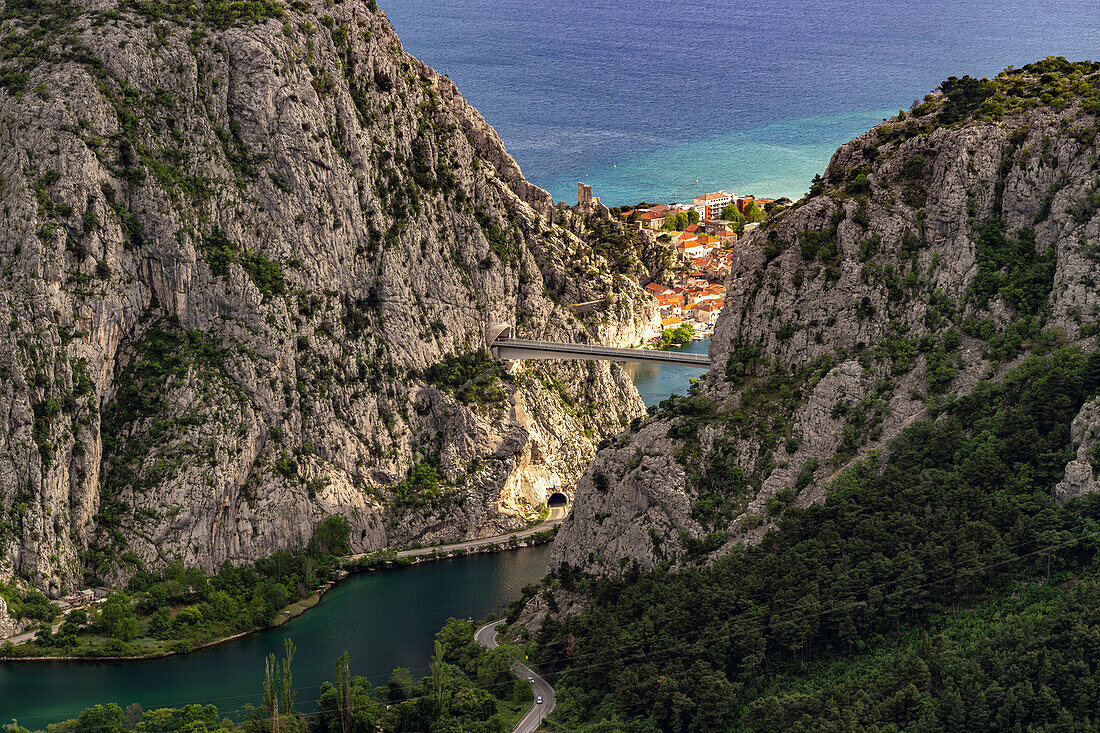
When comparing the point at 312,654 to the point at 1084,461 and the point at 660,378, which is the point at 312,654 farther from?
the point at 660,378

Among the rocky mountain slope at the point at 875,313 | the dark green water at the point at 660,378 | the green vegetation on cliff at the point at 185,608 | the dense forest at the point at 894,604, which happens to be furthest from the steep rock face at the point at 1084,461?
the dark green water at the point at 660,378

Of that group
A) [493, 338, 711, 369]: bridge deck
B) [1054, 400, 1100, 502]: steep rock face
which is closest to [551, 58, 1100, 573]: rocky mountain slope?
[1054, 400, 1100, 502]: steep rock face

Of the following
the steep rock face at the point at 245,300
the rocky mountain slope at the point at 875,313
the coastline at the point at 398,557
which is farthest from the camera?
the steep rock face at the point at 245,300

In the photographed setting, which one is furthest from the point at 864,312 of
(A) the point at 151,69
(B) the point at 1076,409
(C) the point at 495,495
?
(A) the point at 151,69

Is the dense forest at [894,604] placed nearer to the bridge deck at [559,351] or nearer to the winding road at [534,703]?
the winding road at [534,703]

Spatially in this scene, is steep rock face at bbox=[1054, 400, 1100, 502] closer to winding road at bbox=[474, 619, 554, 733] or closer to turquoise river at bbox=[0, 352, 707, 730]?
winding road at bbox=[474, 619, 554, 733]

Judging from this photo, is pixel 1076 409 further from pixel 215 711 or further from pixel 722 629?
pixel 215 711
